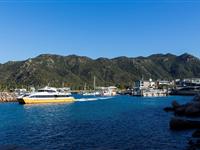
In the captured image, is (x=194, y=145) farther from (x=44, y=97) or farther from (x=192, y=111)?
(x=44, y=97)

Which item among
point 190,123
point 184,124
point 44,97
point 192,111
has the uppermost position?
point 44,97

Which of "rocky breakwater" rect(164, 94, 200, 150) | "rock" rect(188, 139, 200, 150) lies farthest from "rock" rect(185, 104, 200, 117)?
"rock" rect(188, 139, 200, 150)

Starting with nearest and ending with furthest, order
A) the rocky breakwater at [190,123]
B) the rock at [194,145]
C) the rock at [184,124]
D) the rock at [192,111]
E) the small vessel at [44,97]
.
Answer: the rock at [194,145] < the rocky breakwater at [190,123] < the rock at [184,124] < the rock at [192,111] < the small vessel at [44,97]

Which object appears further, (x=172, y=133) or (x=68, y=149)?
(x=172, y=133)

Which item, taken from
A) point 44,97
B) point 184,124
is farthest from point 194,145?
point 44,97

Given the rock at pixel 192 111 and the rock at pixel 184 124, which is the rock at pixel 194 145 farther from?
the rock at pixel 192 111

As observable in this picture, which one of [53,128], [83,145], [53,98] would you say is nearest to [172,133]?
[83,145]

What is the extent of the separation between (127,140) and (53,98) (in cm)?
10315

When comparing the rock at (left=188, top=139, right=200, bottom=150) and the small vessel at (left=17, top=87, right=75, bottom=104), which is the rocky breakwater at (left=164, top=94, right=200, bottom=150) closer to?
the rock at (left=188, top=139, right=200, bottom=150)

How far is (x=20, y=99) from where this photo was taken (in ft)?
484

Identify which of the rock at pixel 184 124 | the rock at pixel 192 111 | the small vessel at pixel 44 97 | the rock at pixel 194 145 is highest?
the small vessel at pixel 44 97

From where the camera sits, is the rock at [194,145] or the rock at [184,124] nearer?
the rock at [194,145]

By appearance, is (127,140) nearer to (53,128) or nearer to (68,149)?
(68,149)

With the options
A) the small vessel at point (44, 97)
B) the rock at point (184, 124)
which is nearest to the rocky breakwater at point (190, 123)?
the rock at point (184, 124)
